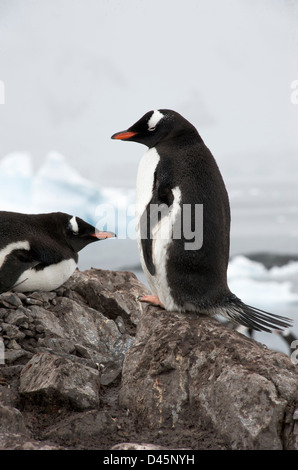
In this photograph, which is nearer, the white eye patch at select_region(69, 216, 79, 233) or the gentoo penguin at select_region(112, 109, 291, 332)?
the gentoo penguin at select_region(112, 109, 291, 332)

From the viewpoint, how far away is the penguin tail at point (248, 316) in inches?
114

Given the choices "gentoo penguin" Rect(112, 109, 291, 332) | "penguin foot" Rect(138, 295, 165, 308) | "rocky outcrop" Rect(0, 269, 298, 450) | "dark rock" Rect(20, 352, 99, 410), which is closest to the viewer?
"rocky outcrop" Rect(0, 269, 298, 450)

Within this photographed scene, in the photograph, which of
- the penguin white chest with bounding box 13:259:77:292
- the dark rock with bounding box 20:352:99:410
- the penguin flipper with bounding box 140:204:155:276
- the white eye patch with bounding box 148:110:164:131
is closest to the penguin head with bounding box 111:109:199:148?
the white eye patch with bounding box 148:110:164:131

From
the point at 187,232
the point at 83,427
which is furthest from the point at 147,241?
the point at 83,427

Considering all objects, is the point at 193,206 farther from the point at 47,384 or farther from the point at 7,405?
the point at 7,405

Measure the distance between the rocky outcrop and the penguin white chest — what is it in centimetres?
80

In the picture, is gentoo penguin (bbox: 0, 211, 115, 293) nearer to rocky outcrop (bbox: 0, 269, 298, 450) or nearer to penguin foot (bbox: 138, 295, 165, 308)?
rocky outcrop (bbox: 0, 269, 298, 450)

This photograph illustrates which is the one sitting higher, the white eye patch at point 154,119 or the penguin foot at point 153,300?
the white eye patch at point 154,119

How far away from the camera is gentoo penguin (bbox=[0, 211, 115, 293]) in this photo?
3.98 m

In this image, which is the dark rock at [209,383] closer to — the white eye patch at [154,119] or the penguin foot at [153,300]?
the penguin foot at [153,300]

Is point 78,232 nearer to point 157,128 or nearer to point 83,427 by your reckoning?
point 157,128

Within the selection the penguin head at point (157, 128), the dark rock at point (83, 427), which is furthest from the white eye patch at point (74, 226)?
the dark rock at point (83, 427)
